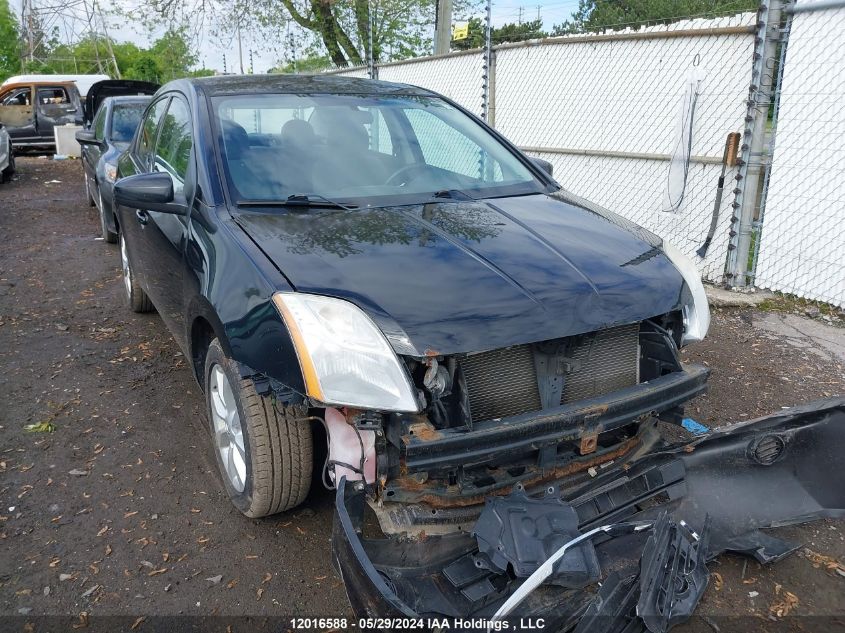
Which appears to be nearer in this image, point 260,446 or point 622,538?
point 622,538

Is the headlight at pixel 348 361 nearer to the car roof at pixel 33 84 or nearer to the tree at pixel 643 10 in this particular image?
the tree at pixel 643 10

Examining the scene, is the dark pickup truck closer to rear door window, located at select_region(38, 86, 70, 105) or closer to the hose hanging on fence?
rear door window, located at select_region(38, 86, 70, 105)

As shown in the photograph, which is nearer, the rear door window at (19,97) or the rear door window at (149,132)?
the rear door window at (149,132)

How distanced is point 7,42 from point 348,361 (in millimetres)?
36303

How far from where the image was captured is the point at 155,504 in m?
3.08

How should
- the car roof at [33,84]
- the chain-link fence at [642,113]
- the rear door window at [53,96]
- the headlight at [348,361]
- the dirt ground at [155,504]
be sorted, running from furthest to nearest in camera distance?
the rear door window at [53,96]
the car roof at [33,84]
the chain-link fence at [642,113]
the dirt ground at [155,504]
the headlight at [348,361]

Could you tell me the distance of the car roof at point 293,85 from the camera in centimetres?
359

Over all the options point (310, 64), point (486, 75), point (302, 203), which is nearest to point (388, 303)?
point (302, 203)

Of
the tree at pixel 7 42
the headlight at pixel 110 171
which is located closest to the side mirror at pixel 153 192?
the headlight at pixel 110 171

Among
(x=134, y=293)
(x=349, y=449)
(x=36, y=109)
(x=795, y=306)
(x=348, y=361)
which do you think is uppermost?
(x=36, y=109)

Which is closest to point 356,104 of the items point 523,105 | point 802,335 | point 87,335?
point 87,335

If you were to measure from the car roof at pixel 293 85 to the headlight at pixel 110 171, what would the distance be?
6.94 feet

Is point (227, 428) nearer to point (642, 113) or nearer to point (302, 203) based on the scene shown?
point (302, 203)

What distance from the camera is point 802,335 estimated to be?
506cm
